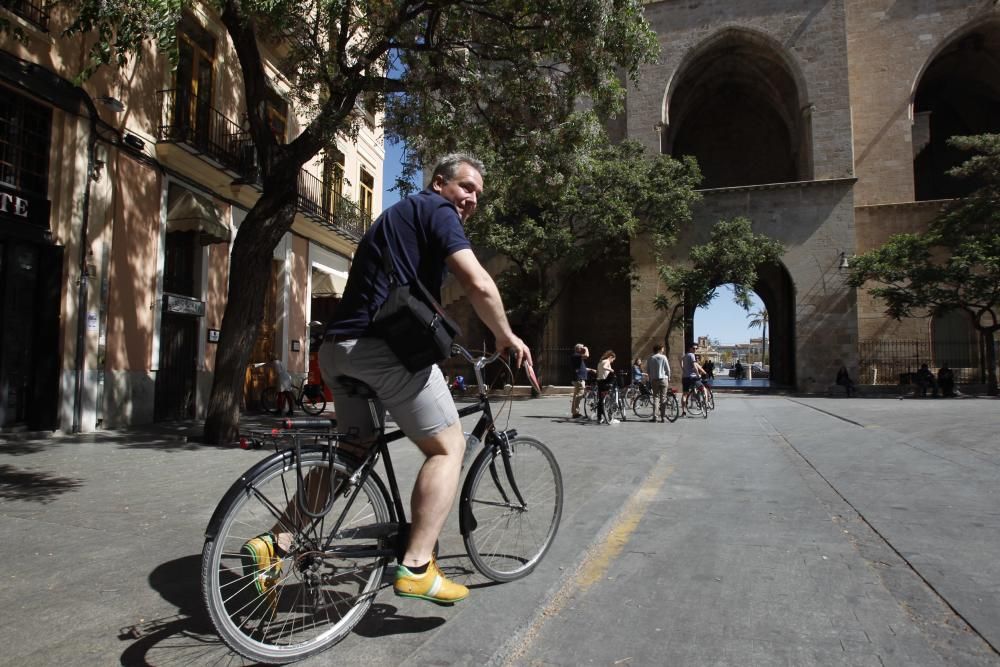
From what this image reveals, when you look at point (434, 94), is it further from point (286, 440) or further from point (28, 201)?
point (286, 440)

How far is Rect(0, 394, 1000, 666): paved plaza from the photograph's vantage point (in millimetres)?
2357

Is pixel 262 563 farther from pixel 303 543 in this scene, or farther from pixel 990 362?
pixel 990 362

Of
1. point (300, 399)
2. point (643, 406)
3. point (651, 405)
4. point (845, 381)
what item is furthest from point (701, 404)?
point (845, 381)

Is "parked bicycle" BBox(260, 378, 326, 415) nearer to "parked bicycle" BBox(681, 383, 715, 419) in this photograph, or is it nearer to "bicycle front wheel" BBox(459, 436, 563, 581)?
"parked bicycle" BBox(681, 383, 715, 419)

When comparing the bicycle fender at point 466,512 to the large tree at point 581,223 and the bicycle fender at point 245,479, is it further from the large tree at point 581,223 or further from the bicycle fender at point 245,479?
the large tree at point 581,223

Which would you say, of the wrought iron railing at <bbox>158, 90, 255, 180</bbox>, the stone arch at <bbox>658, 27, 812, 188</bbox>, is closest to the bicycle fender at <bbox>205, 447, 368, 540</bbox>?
the wrought iron railing at <bbox>158, 90, 255, 180</bbox>

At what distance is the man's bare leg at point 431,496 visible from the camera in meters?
2.44

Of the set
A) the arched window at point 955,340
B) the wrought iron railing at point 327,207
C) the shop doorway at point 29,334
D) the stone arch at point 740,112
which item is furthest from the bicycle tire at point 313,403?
the arched window at point 955,340

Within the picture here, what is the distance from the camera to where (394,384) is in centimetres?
242

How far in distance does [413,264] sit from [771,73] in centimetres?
3433

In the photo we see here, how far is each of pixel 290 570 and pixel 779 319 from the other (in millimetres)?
35504

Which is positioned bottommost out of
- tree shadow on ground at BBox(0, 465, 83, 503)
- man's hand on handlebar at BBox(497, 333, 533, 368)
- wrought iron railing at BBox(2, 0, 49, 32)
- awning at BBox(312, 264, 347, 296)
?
tree shadow on ground at BBox(0, 465, 83, 503)

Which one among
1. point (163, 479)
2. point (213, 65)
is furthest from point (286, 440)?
point (213, 65)

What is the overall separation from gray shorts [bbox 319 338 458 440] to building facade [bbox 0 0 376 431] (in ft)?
26.3
